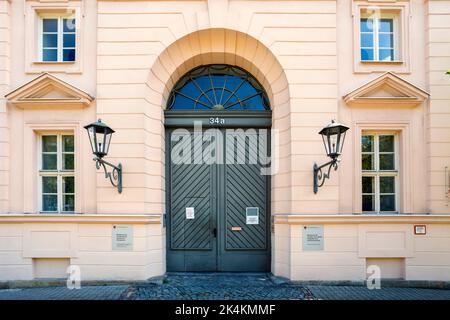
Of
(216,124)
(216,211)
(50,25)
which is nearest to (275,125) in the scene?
(216,124)

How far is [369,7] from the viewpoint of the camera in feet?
26.7

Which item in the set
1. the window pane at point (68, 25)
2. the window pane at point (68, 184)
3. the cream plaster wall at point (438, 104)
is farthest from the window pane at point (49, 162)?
the cream plaster wall at point (438, 104)

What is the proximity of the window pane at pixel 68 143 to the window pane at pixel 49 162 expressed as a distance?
27 centimetres

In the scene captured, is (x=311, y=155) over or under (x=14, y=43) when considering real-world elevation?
under

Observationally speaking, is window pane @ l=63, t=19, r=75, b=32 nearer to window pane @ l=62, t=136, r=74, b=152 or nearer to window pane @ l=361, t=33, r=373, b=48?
window pane @ l=62, t=136, r=74, b=152

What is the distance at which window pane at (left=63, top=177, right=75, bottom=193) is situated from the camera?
26.7ft

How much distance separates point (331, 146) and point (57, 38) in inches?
235

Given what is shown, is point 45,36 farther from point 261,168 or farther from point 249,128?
point 261,168

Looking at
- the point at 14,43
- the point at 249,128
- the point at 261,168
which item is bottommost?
the point at 261,168

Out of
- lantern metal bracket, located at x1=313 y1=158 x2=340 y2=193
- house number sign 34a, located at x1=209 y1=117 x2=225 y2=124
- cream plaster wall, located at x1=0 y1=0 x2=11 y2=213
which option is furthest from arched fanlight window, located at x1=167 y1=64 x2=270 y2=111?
cream plaster wall, located at x1=0 y1=0 x2=11 y2=213

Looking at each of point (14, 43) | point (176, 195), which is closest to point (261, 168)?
point (176, 195)

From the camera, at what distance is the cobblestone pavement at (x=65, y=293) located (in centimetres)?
703

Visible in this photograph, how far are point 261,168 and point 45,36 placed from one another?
209 inches

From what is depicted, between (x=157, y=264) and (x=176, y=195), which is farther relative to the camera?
(x=176, y=195)
